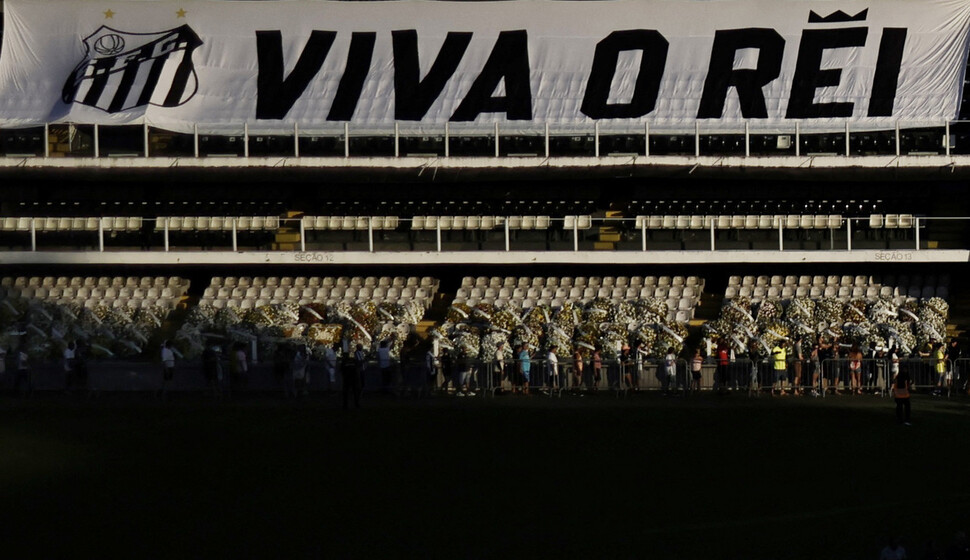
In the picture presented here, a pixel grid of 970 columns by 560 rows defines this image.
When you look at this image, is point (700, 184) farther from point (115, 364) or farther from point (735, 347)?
point (115, 364)

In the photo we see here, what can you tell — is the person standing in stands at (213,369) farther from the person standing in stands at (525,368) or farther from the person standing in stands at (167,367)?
the person standing in stands at (525,368)

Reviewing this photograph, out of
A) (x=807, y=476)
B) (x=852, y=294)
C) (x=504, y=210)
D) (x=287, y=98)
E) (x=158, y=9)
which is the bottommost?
(x=807, y=476)

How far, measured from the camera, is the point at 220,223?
129ft

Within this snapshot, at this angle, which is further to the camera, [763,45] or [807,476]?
[763,45]

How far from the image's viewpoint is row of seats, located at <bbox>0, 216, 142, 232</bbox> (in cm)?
3912

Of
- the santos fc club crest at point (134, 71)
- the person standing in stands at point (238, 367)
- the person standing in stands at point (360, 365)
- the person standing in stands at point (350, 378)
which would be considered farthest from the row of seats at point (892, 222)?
the santos fc club crest at point (134, 71)

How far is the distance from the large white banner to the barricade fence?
28.1 feet

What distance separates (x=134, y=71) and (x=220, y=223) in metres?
4.71

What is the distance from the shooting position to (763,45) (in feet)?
129

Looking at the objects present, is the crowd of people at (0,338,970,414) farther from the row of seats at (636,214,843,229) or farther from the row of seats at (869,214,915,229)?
the row of seats at (869,214,915,229)

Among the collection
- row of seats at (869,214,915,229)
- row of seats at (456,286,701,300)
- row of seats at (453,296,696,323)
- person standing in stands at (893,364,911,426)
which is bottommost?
person standing in stands at (893,364,911,426)

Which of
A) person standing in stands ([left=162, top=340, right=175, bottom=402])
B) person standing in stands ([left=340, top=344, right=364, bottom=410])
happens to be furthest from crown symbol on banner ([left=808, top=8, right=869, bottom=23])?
person standing in stands ([left=162, top=340, right=175, bottom=402])

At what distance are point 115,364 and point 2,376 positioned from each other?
2.90 m

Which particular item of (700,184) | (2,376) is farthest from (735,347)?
(2,376)
